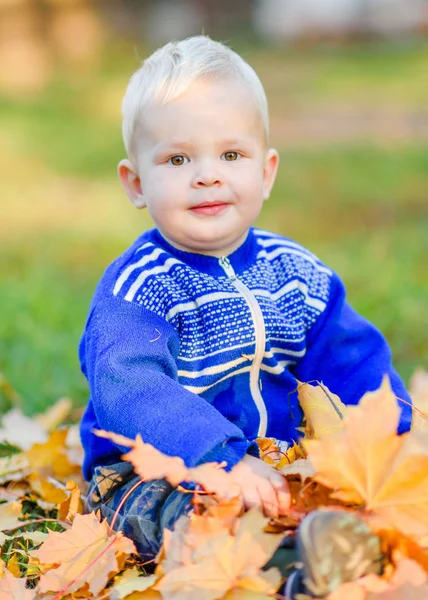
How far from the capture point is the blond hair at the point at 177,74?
192 cm

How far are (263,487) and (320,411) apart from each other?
268mm

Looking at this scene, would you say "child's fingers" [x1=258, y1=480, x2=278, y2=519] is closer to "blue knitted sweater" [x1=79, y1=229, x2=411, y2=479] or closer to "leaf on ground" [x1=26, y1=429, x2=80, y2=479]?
"blue knitted sweater" [x1=79, y1=229, x2=411, y2=479]

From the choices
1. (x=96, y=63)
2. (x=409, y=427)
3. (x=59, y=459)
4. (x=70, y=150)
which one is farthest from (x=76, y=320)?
(x=96, y=63)

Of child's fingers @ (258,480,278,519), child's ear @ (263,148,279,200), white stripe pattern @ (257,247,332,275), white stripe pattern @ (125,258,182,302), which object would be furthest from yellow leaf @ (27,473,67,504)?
child's ear @ (263,148,279,200)

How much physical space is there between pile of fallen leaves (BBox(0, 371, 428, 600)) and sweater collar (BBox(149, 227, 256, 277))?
38 centimetres

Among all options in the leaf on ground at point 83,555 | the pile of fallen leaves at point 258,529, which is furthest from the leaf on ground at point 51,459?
the leaf on ground at point 83,555

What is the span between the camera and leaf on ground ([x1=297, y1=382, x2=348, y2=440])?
176 centimetres

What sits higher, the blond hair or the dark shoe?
the blond hair

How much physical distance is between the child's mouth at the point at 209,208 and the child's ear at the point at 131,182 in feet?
0.62

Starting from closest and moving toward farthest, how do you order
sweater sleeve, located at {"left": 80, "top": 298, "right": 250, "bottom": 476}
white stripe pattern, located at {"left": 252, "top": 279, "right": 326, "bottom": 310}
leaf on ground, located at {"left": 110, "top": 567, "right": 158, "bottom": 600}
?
leaf on ground, located at {"left": 110, "top": 567, "right": 158, "bottom": 600} < sweater sleeve, located at {"left": 80, "top": 298, "right": 250, "bottom": 476} < white stripe pattern, located at {"left": 252, "top": 279, "right": 326, "bottom": 310}

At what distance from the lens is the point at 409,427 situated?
1.95 metres

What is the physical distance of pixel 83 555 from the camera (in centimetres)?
165

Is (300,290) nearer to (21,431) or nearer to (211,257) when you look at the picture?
(211,257)

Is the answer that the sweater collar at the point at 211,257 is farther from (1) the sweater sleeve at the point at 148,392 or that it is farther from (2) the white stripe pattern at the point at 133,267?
(1) the sweater sleeve at the point at 148,392
